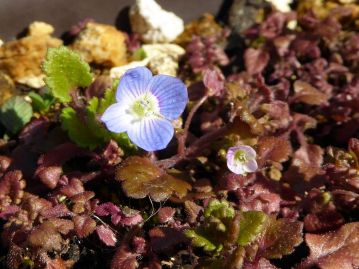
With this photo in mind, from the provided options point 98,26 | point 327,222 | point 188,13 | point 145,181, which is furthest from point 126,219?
point 188,13

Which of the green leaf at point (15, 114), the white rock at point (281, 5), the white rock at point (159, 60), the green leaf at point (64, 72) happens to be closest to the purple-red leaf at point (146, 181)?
the green leaf at point (64, 72)

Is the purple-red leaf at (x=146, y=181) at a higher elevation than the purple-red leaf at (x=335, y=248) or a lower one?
higher

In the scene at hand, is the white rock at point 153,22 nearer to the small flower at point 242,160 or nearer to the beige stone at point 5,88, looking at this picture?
the beige stone at point 5,88

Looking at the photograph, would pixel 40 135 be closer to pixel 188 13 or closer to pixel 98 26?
pixel 98 26

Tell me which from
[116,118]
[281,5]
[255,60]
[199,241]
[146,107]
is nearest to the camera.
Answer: [199,241]

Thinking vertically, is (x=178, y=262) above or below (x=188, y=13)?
below

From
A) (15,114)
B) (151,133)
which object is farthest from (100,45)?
(151,133)

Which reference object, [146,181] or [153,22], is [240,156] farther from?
[153,22]
